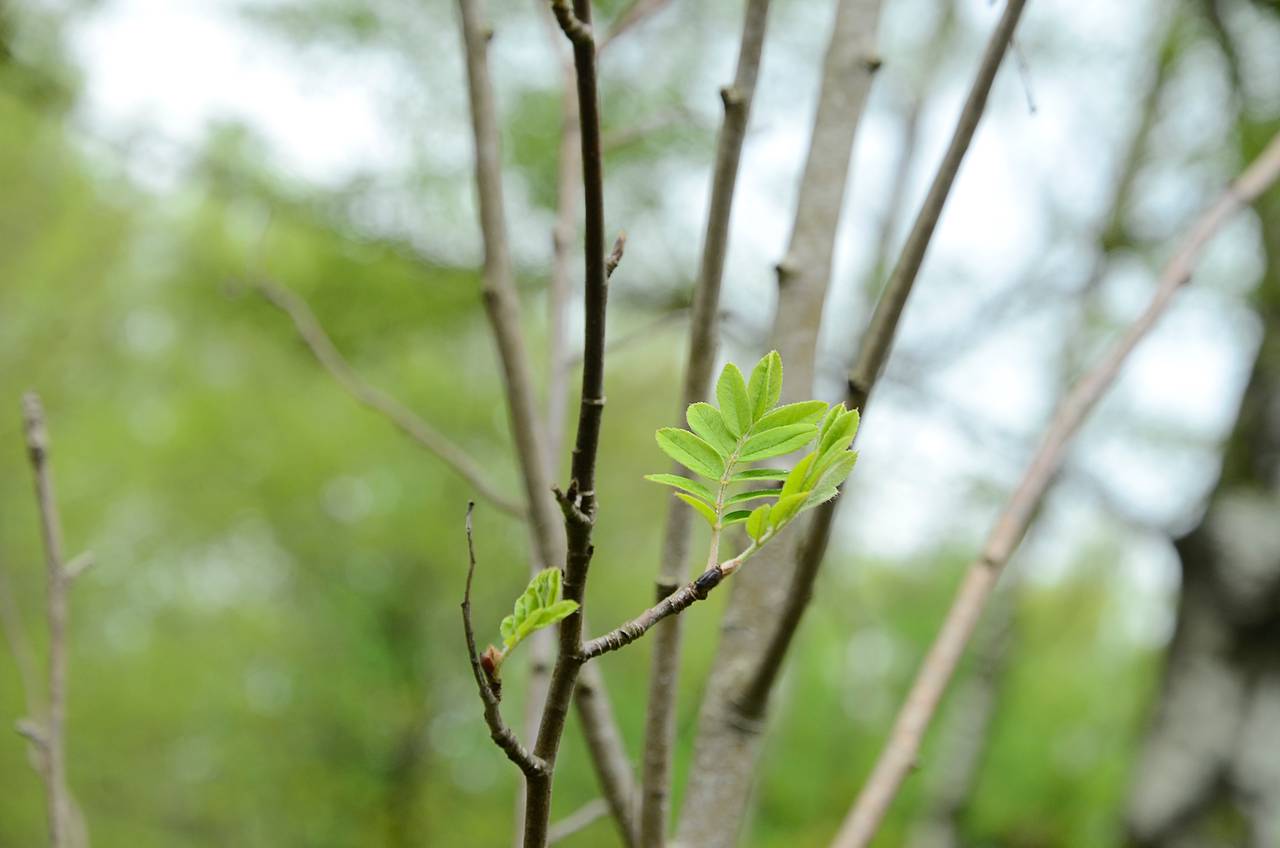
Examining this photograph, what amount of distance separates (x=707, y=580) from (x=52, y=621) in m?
0.49

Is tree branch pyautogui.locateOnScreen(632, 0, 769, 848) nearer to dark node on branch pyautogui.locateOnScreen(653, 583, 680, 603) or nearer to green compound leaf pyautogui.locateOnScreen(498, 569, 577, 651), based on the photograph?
dark node on branch pyautogui.locateOnScreen(653, 583, 680, 603)

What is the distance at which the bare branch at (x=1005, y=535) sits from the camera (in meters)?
0.62

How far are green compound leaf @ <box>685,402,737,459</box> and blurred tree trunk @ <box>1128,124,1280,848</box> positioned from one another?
2.17 metres

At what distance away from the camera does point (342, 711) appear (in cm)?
655

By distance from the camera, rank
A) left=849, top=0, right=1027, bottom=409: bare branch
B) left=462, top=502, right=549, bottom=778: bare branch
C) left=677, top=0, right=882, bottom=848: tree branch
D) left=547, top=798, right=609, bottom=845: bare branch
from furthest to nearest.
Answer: left=547, top=798, right=609, bottom=845: bare branch
left=677, top=0, right=882, bottom=848: tree branch
left=849, top=0, right=1027, bottom=409: bare branch
left=462, top=502, right=549, bottom=778: bare branch

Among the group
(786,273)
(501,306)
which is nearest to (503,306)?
(501,306)

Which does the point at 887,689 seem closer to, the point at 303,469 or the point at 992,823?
the point at 992,823

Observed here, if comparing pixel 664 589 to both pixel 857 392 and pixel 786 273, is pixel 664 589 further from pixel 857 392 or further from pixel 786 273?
pixel 786 273

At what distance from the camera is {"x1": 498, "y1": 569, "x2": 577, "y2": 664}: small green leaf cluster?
249 mm

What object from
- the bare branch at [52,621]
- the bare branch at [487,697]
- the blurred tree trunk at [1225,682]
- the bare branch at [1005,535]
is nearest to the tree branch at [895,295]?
the bare branch at [1005,535]

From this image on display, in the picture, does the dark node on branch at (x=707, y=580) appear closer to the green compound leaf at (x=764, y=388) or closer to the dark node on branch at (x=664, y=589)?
the green compound leaf at (x=764, y=388)

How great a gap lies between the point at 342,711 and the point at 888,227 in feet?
15.0

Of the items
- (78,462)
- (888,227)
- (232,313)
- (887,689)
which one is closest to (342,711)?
(78,462)

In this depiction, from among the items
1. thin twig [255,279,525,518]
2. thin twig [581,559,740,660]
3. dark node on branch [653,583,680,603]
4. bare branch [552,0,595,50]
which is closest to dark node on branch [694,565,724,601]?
thin twig [581,559,740,660]
